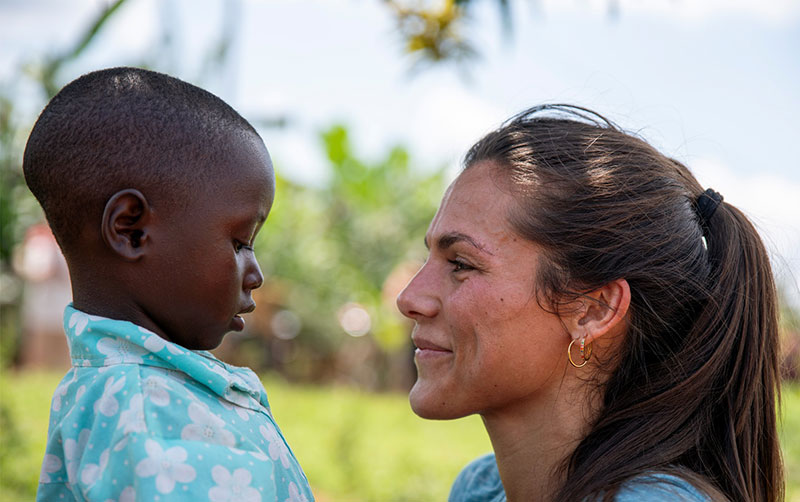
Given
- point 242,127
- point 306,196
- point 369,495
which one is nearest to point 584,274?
point 242,127

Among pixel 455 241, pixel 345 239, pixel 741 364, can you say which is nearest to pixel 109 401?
pixel 455 241

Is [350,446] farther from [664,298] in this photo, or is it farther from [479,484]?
[664,298]

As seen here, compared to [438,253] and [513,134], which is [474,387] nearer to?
[438,253]

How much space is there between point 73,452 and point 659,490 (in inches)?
48.7

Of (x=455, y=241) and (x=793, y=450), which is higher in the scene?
(x=455, y=241)

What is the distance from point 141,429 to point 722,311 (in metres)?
1.48

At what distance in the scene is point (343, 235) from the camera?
16219 millimetres

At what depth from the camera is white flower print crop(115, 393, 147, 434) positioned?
4.94ft

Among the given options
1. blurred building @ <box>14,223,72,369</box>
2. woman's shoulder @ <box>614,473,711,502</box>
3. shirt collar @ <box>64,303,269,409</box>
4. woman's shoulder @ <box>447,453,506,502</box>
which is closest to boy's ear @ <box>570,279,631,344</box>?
woman's shoulder @ <box>614,473,711,502</box>

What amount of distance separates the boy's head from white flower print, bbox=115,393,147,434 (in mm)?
274

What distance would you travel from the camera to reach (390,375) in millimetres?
16219

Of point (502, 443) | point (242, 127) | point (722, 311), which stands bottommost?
point (502, 443)

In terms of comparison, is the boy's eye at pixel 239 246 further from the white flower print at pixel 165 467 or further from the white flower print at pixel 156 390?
the white flower print at pixel 165 467

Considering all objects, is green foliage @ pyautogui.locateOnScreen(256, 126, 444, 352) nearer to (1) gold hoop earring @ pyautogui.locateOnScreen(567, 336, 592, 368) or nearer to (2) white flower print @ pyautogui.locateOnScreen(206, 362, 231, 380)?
(1) gold hoop earring @ pyautogui.locateOnScreen(567, 336, 592, 368)
